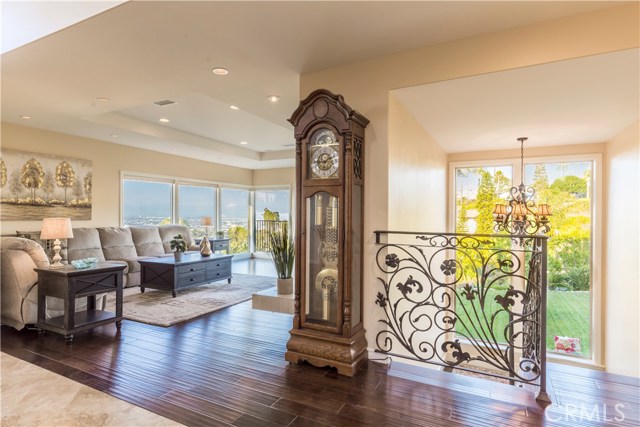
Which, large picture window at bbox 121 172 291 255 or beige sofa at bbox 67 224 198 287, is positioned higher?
large picture window at bbox 121 172 291 255

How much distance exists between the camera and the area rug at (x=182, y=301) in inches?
168

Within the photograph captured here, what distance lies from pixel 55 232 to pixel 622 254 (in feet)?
21.7

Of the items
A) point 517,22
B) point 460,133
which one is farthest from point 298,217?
point 460,133

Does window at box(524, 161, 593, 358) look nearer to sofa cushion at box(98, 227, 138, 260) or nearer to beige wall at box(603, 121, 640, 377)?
beige wall at box(603, 121, 640, 377)

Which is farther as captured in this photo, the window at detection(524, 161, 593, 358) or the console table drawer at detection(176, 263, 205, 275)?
the console table drawer at detection(176, 263, 205, 275)

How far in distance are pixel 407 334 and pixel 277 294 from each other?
155cm

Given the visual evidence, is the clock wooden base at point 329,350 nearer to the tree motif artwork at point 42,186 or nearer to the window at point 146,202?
the tree motif artwork at point 42,186

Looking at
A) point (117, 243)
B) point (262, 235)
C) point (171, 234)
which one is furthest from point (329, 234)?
point (262, 235)

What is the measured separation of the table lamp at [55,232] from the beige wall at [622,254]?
246 inches

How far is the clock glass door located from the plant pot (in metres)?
1.12

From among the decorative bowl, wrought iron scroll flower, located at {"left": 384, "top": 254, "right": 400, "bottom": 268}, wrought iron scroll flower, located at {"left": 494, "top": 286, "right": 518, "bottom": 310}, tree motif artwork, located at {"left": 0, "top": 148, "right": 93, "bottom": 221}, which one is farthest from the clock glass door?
tree motif artwork, located at {"left": 0, "top": 148, "right": 93, "bottom": 221}

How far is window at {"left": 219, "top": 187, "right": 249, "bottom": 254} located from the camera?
982 centimetres

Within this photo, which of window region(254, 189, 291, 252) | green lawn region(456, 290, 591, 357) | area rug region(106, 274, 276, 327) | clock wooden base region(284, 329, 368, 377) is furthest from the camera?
window region(254, 189, 291, 252)

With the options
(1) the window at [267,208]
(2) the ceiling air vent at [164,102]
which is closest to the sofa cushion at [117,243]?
(2) the ceiling air vent at [164,102]
